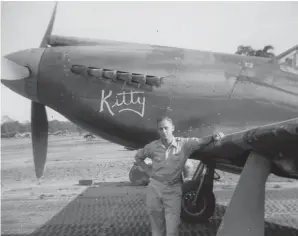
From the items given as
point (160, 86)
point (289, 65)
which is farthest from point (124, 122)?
point (289, 65)

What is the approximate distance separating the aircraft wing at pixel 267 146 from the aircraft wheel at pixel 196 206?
1.75 metres

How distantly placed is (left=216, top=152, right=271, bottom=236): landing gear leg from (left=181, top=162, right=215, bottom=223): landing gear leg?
6.89 feet

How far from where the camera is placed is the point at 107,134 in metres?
4.32

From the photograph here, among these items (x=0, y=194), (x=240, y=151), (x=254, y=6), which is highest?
(x=254, y=6)

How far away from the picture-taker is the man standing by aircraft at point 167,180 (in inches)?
128

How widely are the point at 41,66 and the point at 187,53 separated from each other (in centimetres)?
171

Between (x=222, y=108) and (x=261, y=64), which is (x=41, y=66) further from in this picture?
(x=261, y=64)

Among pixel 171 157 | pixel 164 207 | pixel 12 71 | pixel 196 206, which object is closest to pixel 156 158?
pixel 171 157

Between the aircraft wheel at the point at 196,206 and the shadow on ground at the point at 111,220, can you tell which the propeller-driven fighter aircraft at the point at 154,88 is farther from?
the aircraft wheel at the point at 196,206

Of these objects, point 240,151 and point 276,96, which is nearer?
point 240,151

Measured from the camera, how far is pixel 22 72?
4.35 m

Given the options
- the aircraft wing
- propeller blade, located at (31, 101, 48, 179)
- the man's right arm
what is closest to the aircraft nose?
propeller blade, located at (31, 101, 48, 179)

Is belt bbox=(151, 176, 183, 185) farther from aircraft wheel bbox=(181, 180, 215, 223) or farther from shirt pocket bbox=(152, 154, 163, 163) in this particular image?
aircraft wheel bbox=(181, 180, 215, 223)

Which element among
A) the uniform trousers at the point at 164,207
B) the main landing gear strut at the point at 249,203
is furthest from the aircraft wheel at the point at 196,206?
the main landing gear strut at the point at 249,203
